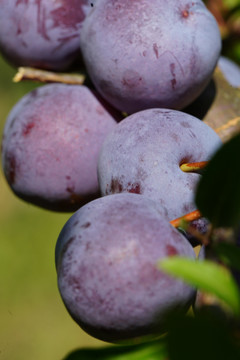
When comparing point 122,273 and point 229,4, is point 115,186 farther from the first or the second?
point 229,4

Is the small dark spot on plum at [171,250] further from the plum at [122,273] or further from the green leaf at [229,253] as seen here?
the green leaf at [229,253]

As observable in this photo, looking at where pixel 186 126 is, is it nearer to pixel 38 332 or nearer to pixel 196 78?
pixel 196 78

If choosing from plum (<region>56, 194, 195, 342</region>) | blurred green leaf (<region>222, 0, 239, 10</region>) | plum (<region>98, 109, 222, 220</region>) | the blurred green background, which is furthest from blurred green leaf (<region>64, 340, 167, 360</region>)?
the blurred green background

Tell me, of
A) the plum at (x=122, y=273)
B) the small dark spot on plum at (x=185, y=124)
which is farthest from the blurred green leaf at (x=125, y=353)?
the small dark spot on plum at (x=185, y=124)

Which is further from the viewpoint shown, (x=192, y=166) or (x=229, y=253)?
(x=192, y=166)

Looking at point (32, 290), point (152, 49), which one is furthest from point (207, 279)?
point (32, 290)

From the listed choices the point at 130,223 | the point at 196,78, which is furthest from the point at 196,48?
A: the point at 130,223

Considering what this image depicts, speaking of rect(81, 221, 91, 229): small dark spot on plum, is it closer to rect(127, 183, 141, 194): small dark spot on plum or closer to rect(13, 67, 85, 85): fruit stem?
rect(127, 183, 141, 194): small dark spot on plum
